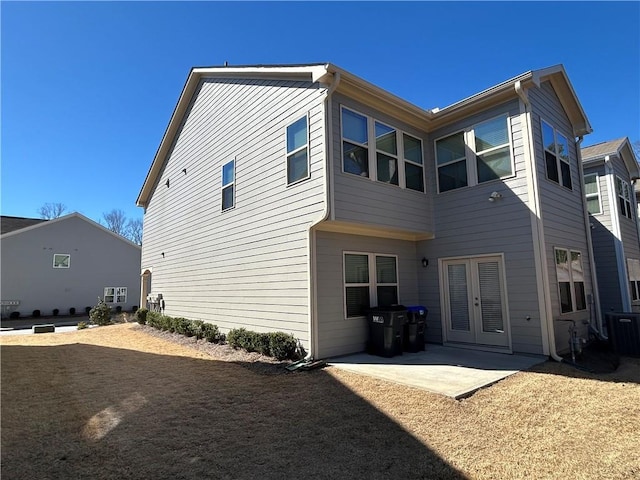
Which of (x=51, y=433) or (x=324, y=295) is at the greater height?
(x=324, y=295)

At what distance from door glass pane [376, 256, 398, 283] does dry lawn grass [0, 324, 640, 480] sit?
2.87 m

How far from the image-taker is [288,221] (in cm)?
771

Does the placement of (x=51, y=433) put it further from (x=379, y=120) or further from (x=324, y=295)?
(x=379, y=120)

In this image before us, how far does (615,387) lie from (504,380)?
156 centimetres

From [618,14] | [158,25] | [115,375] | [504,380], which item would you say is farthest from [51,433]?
[618,14]

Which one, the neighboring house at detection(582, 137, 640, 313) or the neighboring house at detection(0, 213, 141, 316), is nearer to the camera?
the neighboring house at detection(582, 137, 640, 313)

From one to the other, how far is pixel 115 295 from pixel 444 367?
24468 mm

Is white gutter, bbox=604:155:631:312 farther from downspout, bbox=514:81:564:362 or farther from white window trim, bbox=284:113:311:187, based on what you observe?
white window trim, bbox=284:113:311:187

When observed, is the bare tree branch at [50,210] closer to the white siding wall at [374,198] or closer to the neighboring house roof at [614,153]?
the white siding wall at [374,198]

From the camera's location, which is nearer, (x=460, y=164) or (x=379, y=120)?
(x=379, y=120)

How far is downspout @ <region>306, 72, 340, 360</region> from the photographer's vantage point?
6773 mm

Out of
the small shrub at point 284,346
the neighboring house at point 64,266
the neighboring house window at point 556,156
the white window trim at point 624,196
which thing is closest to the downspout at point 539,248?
the neighboring house window at point 556,156

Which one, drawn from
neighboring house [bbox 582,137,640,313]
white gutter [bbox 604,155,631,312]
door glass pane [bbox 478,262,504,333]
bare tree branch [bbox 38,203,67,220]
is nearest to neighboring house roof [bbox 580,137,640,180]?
neighboring house [bbox 582,137,640,313]

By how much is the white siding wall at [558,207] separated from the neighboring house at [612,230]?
3.08m
